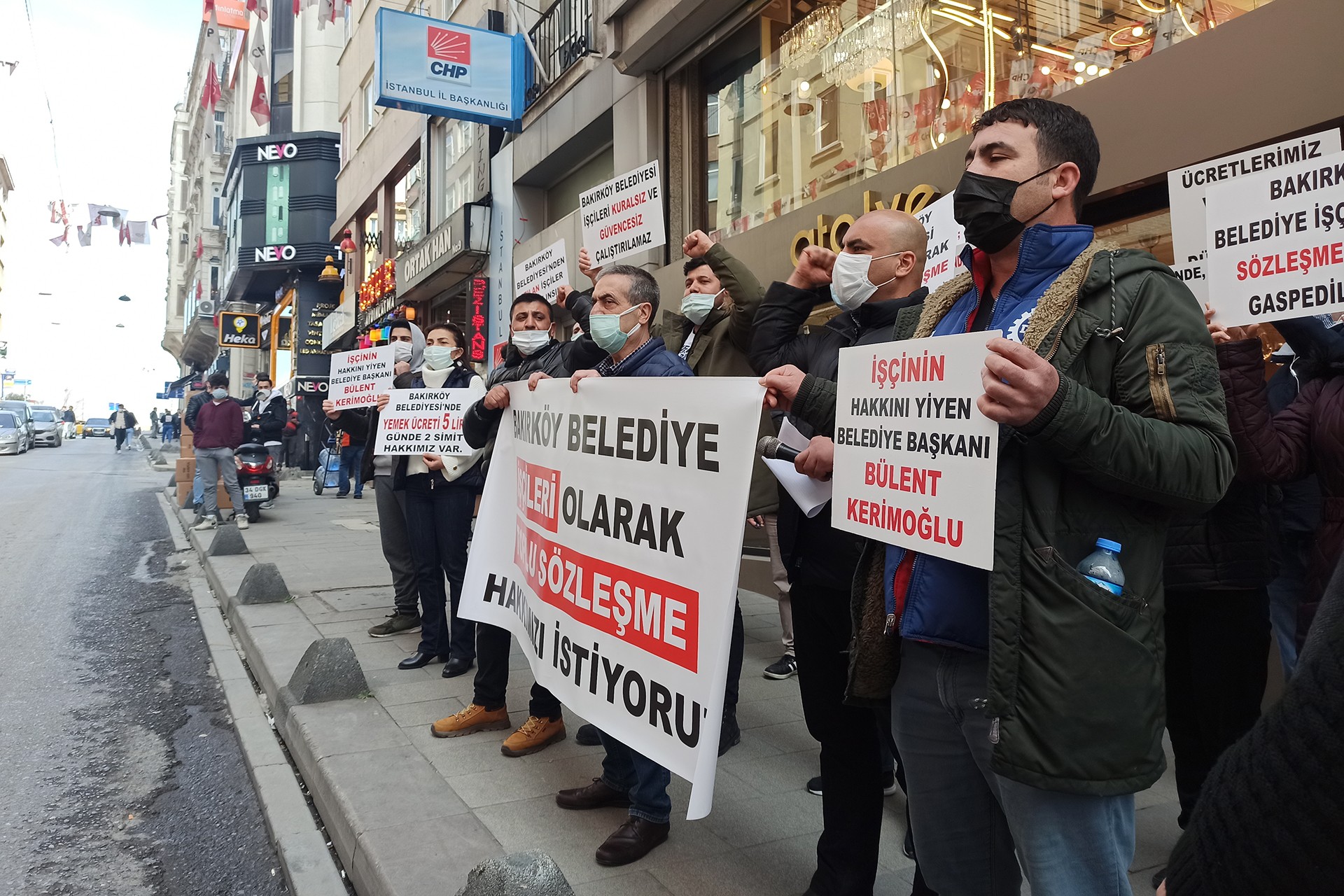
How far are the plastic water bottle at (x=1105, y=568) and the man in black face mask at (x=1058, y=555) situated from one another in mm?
17

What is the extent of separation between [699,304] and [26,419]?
152 feet

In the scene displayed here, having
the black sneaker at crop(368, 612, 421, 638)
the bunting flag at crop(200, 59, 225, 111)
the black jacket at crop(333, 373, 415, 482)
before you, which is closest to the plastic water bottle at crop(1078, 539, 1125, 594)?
the black jacket at crop(333, 373, 415, 482)

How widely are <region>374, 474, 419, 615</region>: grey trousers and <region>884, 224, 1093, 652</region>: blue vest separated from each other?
4602 mm

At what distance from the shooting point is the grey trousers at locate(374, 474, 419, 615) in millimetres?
6188

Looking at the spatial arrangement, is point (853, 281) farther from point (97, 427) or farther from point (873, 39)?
point (97, 427)

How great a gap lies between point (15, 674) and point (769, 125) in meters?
7.40

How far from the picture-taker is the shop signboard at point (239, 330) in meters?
34.9

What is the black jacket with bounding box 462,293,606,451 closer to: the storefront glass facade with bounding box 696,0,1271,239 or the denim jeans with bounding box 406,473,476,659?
the denim jeans with bounding box 406,473,476,659

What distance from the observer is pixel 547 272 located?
6594 mm

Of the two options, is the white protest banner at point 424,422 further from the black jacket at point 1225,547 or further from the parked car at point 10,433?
the parked car at point 10,433

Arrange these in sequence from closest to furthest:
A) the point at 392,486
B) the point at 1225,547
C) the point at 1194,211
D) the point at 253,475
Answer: the point at 1225,547
the point at 1194,211
the point at 392,486
the point at 253,475

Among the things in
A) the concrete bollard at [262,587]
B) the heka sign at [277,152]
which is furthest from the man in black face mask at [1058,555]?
the heka sign at [277,152]

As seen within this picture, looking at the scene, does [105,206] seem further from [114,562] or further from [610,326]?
[610,326]

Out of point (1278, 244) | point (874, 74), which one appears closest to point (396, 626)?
point (1278, 244)
